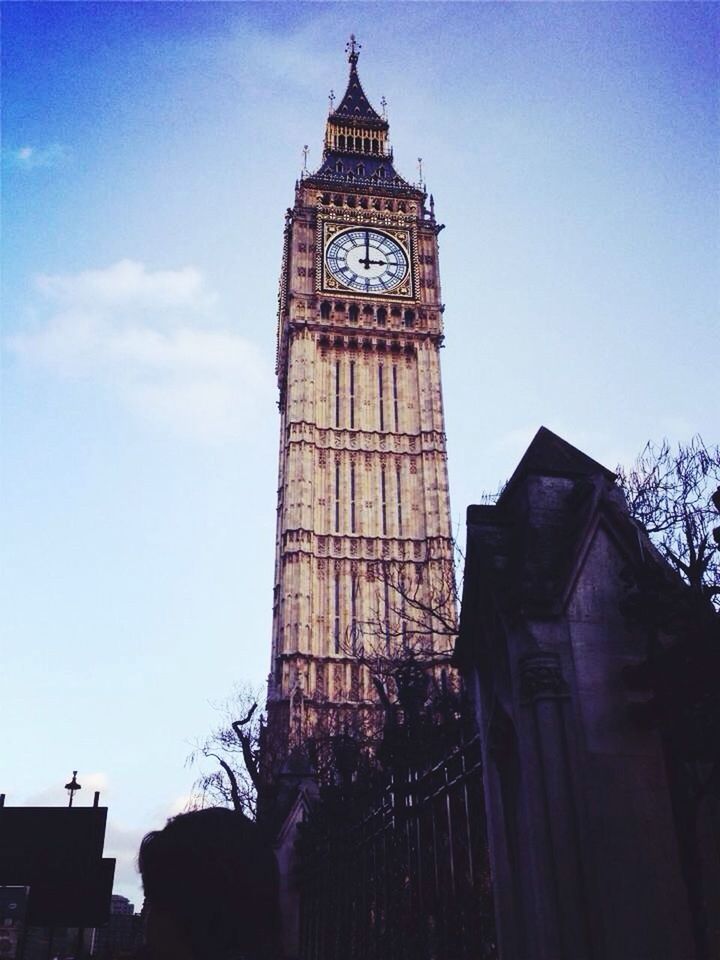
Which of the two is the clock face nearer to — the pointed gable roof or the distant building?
the distant building

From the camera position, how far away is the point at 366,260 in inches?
2117

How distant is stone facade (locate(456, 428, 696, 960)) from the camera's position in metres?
3.08

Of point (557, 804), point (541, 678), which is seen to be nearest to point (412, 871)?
point (557, 804)

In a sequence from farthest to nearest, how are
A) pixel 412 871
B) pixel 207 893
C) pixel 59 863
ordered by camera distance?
pixel 59 863 < pixel 412 871 < pixel 207 893

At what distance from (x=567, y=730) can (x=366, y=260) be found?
52772mm

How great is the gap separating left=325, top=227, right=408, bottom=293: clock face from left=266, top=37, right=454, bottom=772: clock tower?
0.08 meters

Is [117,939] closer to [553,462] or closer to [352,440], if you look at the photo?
[553,462]

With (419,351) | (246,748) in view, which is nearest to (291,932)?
(246,748)

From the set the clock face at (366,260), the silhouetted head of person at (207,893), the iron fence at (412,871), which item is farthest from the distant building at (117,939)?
the clock face at (366,260)

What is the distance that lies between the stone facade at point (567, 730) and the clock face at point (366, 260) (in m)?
49.9

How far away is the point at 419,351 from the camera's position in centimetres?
5162

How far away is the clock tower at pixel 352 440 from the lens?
41.8 meters

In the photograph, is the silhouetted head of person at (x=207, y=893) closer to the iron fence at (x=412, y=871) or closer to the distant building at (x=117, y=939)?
the distant building at (x=117, y=939)

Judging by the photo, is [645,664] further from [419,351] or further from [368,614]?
[419,351]
